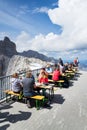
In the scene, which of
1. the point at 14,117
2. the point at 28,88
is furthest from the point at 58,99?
the point at 14,117

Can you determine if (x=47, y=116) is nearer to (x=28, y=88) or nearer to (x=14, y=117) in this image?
(x=14, y=117)

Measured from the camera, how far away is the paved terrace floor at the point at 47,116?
289 inches

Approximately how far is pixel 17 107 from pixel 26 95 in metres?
0.65

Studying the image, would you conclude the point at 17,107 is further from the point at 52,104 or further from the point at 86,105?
the point at 86,105

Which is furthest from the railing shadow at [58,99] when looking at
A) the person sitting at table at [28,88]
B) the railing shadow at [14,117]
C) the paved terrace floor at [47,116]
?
the railing shadow at [14,117]

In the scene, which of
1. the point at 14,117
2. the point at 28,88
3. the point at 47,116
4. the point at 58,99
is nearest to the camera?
the point at 14,117

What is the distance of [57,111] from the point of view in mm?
9047

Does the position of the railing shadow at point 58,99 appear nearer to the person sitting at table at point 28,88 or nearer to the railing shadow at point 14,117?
the person sitting at table at point 28,88

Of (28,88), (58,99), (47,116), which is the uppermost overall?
(28,88)

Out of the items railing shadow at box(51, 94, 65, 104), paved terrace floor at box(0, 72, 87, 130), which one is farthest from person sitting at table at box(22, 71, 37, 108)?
railing shadow at box(51, 94, 65, 104)

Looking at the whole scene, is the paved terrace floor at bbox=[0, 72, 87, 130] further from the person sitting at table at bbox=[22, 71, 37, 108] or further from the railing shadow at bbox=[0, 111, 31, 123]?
the person sitting at table at bbox=[22, 71, 37, 108]

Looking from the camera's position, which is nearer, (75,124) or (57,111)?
(75,124)

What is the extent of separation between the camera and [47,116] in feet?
27.4

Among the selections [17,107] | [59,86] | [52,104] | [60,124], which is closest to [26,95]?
[17,107]
